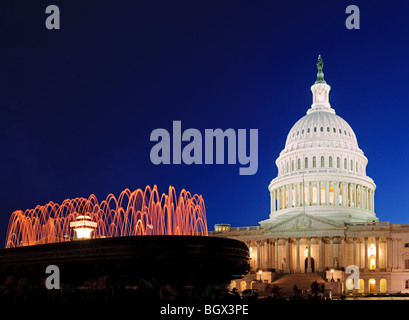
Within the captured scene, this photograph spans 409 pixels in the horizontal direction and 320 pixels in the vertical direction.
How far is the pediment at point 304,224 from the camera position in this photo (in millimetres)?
113688

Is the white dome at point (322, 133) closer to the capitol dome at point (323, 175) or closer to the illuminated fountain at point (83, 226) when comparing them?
the capitol dome at point (323, 175)

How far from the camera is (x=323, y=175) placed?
429 ft

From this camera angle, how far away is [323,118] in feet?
458

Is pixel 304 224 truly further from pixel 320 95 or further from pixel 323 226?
pixel 320 95

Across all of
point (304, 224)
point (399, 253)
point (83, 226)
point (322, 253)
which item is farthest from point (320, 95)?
point (83, 226)

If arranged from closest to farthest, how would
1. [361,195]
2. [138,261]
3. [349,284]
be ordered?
[138,261] < [349,284] < [361,195]

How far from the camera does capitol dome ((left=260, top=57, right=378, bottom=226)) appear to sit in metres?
130

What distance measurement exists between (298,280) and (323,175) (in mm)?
33763

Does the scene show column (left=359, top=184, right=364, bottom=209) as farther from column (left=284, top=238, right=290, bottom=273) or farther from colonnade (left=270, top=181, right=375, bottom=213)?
column (left=284, top=238, right=290, bottom=273)

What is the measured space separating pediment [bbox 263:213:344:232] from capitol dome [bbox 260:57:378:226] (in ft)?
29.8

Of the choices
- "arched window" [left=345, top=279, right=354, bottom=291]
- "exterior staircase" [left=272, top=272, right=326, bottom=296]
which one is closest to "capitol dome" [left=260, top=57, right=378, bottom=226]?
"arched window" [left=345, top=279, right=354, bottom=291]

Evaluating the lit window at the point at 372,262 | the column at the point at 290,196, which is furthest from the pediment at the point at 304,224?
the column at the point at 290,196
